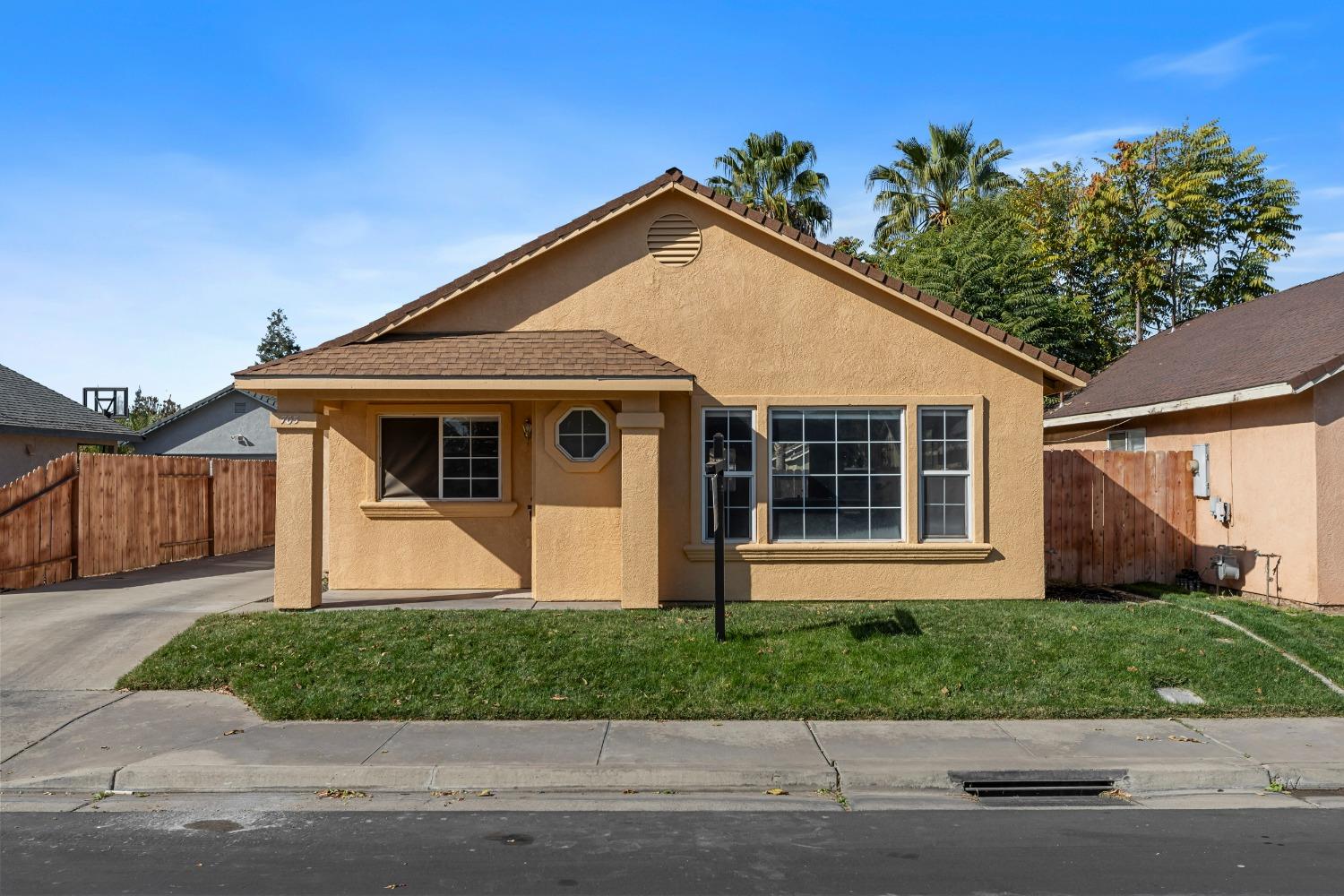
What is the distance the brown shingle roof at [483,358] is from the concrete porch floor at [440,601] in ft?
8.87

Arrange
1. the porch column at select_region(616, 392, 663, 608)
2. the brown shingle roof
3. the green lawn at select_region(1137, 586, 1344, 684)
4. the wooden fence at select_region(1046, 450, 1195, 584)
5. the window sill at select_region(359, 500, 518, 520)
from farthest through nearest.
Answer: the wooden fence at select_region(1046, 450, 1195, 584), the window sill at select_region(359, 500, 518, 520), the porch column at select_region(616, 392, 663, 608), the brown shingle roof, the green lawn at select_region(1137, 586, 1344, 684)

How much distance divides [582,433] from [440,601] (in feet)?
8.82

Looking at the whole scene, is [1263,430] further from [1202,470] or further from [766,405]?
[766,405]

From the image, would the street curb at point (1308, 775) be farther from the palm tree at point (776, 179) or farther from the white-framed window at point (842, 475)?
the palm tree at point (776, 179)

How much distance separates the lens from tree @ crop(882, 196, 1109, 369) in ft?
88.1

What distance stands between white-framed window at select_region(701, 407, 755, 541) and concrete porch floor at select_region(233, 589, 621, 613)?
1.69 meters

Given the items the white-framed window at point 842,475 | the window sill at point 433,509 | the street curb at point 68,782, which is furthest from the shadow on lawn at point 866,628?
the street curb at point 68,782

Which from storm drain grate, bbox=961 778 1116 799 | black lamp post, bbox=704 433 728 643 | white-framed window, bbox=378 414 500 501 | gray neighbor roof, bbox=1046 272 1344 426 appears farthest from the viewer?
white-framed window, bbox=378 414 500 501

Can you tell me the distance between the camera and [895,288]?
12172 millimetres

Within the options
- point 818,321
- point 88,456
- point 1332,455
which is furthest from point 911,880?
point 88,456

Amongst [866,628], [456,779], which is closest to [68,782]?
[456,779]

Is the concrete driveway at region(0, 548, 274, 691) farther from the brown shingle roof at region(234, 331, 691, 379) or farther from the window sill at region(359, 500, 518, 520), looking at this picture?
the brown shingle roof at region(234, 331, 691, 379)

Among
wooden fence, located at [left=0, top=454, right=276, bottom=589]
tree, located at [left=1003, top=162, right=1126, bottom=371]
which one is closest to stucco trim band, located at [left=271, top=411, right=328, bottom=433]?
wooden fence, located at [left=0, top=454, right=276, bottom=589]

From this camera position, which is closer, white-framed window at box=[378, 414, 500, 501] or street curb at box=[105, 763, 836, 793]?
street curb at box=[105, 763, 836, 793]
